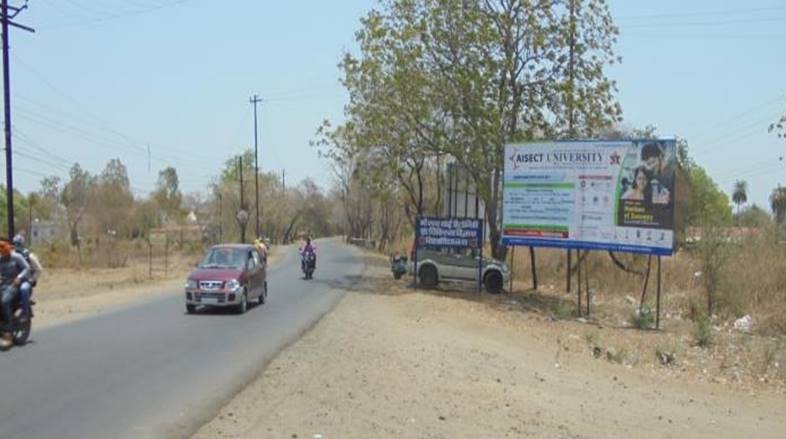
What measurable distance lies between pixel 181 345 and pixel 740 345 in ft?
40.0

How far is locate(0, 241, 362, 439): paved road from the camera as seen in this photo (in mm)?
8562

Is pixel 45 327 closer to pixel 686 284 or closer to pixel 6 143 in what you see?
pixel 6 143

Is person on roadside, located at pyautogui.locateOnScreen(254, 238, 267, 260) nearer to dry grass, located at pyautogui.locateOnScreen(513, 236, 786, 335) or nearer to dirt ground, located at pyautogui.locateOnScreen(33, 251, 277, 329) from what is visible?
dirt ground, located at pyautogui.locateOnScreen(33, 251, 277, 329)

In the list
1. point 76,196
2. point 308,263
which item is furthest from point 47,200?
point 308,263

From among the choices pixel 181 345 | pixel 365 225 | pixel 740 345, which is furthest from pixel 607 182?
pixel 365 225

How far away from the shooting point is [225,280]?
20797 mm

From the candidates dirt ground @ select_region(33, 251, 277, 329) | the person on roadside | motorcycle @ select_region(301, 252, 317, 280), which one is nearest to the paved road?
dirt ground @ select_region(33, 251, 277, 329)

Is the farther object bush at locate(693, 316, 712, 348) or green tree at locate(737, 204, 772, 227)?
green tree at locate(737, 204, 772, 227)

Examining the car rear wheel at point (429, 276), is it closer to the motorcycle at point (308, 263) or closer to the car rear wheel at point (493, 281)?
the car rear wheel at point (493, 281)

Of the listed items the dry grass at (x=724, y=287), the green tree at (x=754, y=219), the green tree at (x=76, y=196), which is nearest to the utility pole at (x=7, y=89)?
the dry grass at (x=724, y=287)

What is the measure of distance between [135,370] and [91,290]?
67.8ft

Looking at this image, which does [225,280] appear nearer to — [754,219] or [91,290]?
[91,290]

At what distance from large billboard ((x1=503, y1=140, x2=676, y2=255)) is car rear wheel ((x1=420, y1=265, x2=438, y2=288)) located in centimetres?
470

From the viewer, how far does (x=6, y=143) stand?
101 feet
